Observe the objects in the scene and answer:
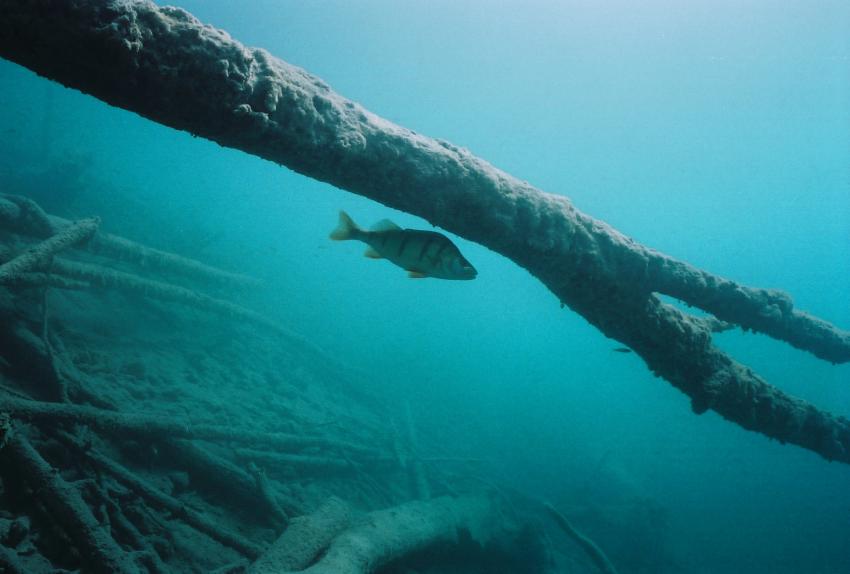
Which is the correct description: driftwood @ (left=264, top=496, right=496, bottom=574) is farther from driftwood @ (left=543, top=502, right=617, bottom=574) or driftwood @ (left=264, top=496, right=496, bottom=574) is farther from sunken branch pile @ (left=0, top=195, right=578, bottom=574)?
driftwood @ (left=543, top=502, right=617, bottom=574)

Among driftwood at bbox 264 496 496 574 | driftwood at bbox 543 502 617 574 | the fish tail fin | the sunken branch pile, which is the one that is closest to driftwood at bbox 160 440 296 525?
the sunken branch pile

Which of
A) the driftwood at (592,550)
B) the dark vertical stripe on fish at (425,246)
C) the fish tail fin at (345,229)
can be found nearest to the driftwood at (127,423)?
the fish tail fin at (345,229)

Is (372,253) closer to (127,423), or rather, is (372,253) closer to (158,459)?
(127,423)

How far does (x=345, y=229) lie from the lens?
2807 mm

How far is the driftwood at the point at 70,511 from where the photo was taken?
2.91m

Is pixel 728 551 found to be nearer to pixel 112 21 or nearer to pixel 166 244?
pixel 112 21

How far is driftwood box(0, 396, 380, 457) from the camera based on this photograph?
3607 mm

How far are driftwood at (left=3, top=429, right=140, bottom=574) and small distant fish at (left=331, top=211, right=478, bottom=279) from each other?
9.92 feet

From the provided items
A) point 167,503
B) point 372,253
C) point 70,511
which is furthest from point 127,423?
point 372,253

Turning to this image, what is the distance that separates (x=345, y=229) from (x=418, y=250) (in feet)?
2.18

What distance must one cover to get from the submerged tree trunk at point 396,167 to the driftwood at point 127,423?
3382 millimetres

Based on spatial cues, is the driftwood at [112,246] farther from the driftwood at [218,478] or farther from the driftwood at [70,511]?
the driftwood at [70,511]

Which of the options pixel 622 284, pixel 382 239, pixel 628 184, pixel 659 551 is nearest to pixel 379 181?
Answer: pixel 382 239

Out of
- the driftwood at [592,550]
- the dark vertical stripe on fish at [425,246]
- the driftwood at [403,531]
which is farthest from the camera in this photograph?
the driftwood at [592,550]
